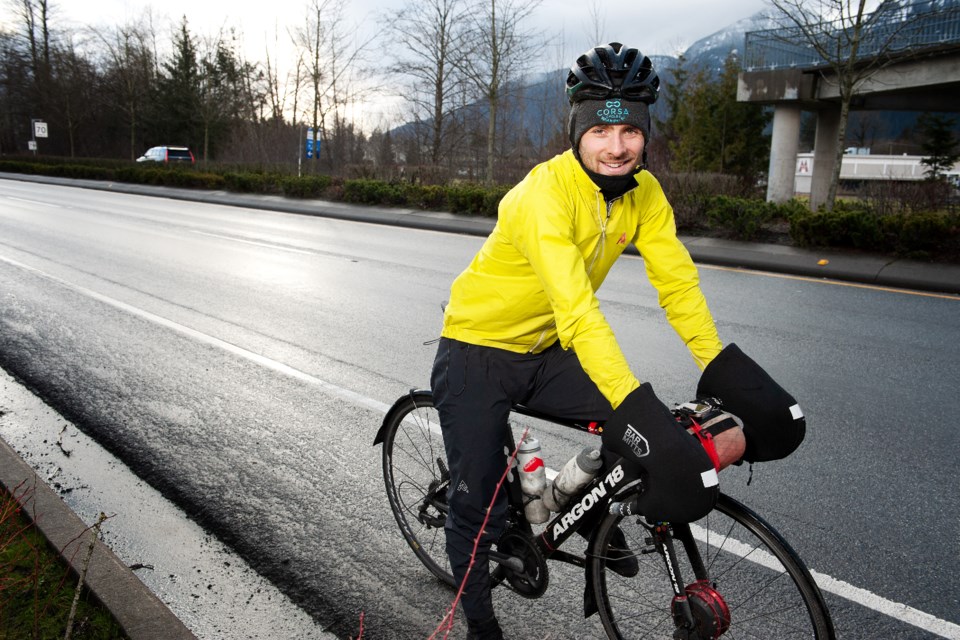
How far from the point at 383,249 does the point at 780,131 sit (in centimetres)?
1826

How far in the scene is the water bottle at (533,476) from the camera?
111 inches

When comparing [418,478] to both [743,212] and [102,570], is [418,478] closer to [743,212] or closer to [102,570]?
[102,570]

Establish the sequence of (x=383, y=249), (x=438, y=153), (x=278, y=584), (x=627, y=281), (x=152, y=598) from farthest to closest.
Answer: (x=438, y=153) → (x=383, y=249) → (x=627, y=281) → (x=278, y=584) → (x=152, y=598)

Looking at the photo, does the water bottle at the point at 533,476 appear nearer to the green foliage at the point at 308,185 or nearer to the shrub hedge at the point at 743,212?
the shrub hedge at the point at 743,212

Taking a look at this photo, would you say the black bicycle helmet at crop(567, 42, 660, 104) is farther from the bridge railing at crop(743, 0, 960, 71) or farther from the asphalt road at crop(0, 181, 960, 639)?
the bridge railing at crop(743, 0, 960, 71)

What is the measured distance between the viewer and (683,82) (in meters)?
45.5

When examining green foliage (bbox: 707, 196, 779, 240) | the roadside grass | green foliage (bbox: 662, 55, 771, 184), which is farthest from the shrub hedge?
green foliage (bbox: 662, 55, 771, 184)

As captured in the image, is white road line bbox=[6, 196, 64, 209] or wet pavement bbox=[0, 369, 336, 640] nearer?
wet pavement bbox=[0, 369, 336, 640]

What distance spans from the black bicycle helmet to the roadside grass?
240cm

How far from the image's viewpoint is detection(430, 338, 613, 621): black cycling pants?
2.74m

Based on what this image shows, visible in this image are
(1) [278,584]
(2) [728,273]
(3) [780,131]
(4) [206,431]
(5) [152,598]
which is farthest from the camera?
(3) [780,131]

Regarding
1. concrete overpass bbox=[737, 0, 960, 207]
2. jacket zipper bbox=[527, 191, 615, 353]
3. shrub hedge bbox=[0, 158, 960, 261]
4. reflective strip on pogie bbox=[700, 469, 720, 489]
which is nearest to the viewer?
reflective strip on pogie bbox=[700, 469, 720, 489]

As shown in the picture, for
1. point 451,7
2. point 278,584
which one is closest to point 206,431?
point 278,584

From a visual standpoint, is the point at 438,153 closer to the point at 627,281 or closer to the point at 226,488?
the point at 627,281
